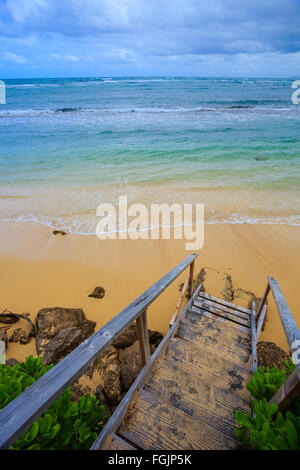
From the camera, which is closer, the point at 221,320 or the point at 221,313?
the point at 221,320

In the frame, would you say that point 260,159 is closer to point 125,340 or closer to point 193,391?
point 125,340

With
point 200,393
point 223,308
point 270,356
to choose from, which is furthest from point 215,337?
point 200,393

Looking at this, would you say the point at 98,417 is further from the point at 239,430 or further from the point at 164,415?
the point at 239,430

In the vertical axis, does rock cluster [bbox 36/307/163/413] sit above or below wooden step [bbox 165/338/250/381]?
below

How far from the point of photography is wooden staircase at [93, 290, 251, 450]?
203 centimetres

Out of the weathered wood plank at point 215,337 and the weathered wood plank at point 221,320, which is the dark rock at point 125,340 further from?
the weathered wood plank at point 221,320

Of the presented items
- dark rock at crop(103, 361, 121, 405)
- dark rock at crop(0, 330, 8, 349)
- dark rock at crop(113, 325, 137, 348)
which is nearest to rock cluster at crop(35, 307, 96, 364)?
dark rock at crop(0, 330, 8, 349)

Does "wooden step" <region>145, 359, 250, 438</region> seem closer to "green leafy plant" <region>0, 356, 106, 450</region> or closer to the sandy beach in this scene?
"green leafy plant" <region>0, 356, 106, 450</region>

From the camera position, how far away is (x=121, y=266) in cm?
562

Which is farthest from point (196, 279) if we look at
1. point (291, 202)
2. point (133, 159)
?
point (133, 159)

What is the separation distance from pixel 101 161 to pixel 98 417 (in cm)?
1323

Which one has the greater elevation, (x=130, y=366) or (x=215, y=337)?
(x=215, y=337)

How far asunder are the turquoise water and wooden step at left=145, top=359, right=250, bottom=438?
531 centimetres

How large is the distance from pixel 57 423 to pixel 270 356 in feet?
10.0
